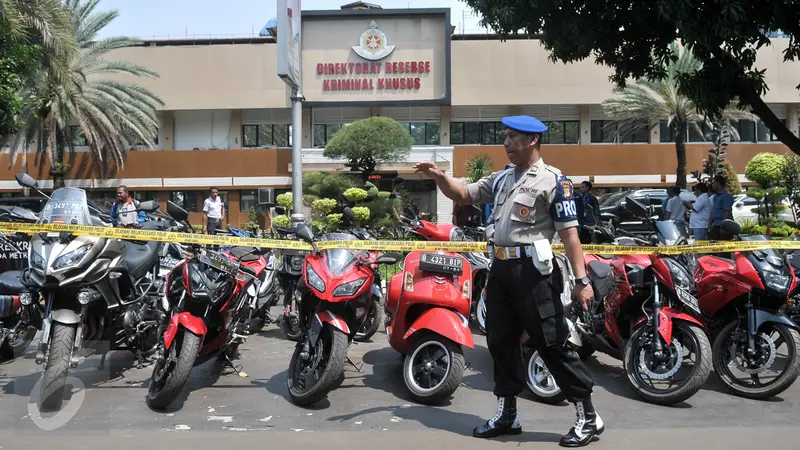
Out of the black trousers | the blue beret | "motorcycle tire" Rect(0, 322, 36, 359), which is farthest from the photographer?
"motorcycle tire" Rect(0, 322, 36, 359)

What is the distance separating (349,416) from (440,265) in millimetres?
1281

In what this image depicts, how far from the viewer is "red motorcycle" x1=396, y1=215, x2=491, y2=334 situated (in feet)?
20.6

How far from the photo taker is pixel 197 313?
5.03 metres

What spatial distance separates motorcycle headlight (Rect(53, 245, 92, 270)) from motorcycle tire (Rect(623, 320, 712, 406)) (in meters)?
4.05

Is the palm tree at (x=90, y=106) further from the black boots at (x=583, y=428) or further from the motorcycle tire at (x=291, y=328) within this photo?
the black boots at (x=583, y=428)

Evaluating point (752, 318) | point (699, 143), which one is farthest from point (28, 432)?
point (699, 143)

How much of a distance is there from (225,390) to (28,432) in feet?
4.72

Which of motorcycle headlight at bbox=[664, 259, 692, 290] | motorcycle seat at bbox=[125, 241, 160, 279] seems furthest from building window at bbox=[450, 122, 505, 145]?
motorcycle headlight at bbox=[664, 259, 692, 290]

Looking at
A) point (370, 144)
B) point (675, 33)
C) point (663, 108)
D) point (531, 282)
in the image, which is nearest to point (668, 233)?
point (531, 282)

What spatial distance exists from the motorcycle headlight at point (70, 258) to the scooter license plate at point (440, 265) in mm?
2438

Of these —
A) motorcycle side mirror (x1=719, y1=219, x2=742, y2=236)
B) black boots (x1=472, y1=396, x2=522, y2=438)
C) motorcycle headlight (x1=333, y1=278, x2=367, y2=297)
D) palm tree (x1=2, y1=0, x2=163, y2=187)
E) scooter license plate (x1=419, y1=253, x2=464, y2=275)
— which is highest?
palm tree (x1=2, y1=0, x2=163, y2=187)

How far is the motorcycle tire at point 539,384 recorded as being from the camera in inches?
202

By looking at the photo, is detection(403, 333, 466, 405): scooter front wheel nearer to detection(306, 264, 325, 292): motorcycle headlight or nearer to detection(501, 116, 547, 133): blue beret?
detection(306, 264, 325, 292): motorcycle headlight

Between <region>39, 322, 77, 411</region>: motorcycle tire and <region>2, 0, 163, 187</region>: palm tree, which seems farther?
<region>2, 0, 163, 187</region>: palm tree
